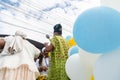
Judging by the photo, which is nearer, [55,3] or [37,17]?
[37,17]

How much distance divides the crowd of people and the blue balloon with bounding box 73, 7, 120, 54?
1144 mm

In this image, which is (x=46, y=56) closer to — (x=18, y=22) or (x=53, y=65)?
(x=53, y=65)

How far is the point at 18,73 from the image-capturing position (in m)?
2.09

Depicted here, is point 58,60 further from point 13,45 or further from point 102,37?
point 102,37

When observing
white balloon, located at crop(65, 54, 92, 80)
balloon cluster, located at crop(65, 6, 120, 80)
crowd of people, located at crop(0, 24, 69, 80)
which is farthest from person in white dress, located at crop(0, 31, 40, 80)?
balloon cluster, located at crop(65, 6, 120, 80)

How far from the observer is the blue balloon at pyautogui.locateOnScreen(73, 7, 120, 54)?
1.08 m

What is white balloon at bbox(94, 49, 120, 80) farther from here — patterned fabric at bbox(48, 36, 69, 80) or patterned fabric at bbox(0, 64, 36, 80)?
patterned fabric at bbox(48, 36, 69, 80)

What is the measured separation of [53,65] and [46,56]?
27cm

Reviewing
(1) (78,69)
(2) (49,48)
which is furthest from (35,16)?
(1) (78,69)

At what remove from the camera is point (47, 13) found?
4.43m

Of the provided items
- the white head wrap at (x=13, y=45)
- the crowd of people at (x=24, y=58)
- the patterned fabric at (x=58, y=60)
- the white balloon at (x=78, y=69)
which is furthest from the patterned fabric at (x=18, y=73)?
the white balloon at (x=78, y=69)

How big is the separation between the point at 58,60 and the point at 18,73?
1.87 feet

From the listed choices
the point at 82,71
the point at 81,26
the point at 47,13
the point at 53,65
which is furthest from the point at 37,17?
the point at 81,26

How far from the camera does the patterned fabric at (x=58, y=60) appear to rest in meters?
2.45
